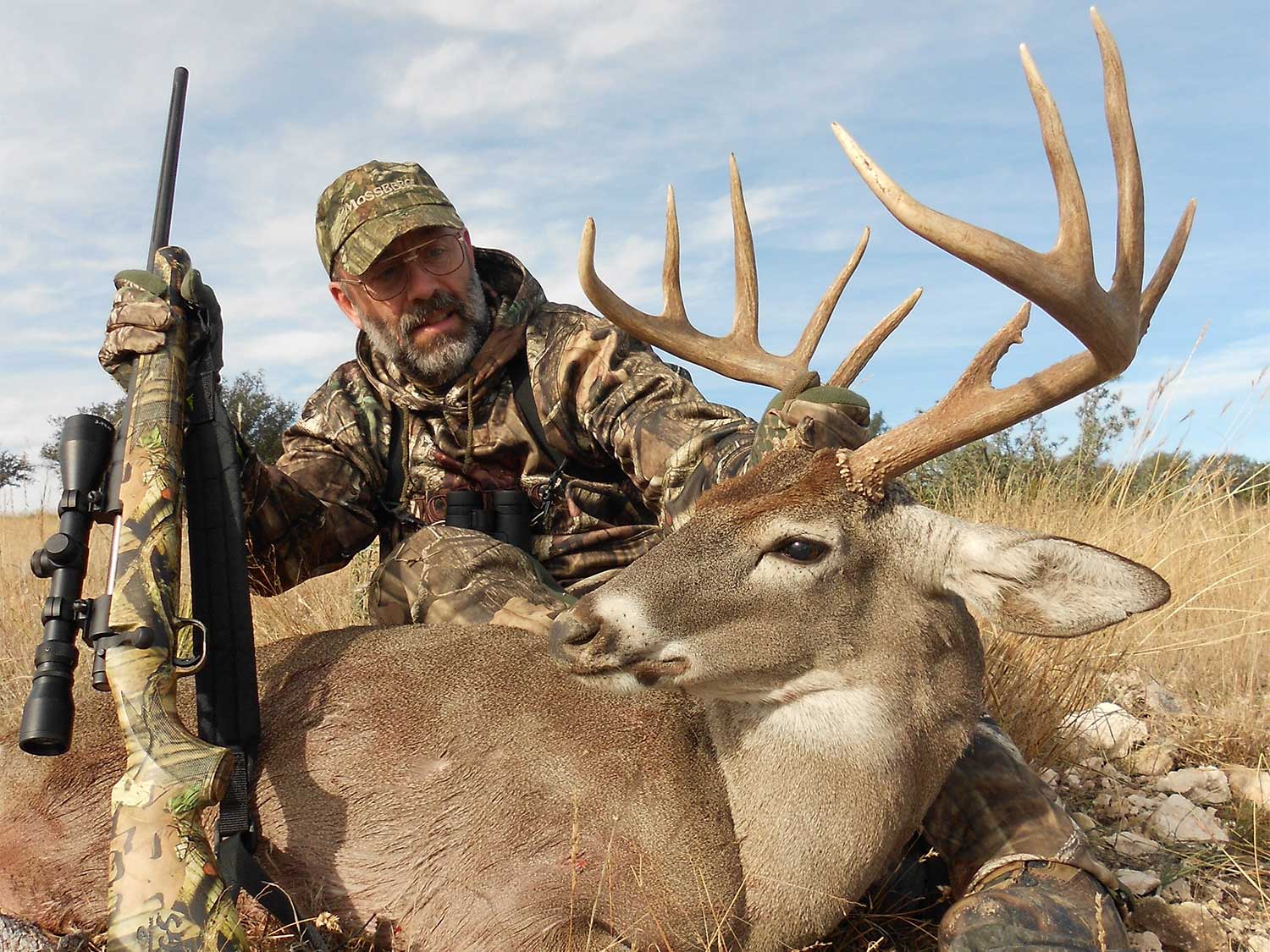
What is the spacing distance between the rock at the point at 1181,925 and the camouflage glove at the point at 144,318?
137 inches

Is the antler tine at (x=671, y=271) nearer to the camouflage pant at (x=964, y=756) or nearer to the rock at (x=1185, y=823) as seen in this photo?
the camouflage pant at (x=964, y=756)

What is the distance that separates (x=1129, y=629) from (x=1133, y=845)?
2.14 metres

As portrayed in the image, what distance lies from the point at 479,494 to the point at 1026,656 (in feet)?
8.55

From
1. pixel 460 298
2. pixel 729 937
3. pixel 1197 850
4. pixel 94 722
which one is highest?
pixel 460 298

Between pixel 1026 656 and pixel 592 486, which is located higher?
pixel 592 486

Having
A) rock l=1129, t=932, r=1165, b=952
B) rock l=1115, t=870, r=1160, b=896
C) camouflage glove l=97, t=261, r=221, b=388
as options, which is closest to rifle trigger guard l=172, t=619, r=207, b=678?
camouflage glove l=97, t=261, r=221, b=388

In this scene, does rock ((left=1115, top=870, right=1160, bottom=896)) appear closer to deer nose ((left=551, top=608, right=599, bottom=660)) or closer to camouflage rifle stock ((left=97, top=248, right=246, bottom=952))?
deer nose ((left=551, top=608, right=599, bottom=660))

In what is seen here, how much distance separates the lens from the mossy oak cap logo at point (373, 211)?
4953 mm

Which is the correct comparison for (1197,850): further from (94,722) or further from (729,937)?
(94,722)

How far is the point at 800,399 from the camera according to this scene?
3.22 m

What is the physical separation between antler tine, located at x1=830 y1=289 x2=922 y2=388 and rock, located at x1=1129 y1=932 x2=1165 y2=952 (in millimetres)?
1947

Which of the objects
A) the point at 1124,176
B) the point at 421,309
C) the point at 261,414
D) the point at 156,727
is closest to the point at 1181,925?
the point at 1124,176

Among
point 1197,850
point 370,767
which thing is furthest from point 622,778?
point 1197,850

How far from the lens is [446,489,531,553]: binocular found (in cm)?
493
